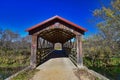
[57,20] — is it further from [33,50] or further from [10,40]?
[10,40]

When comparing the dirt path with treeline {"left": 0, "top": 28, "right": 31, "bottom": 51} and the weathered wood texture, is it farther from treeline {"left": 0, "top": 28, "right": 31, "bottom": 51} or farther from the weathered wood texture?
treeline {"left": 0, "top": 28, "right": 31, "bottom": 51}

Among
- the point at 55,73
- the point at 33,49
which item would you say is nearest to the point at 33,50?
the point at 33,49

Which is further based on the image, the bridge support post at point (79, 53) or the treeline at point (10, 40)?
the treeline at point (10, 40)

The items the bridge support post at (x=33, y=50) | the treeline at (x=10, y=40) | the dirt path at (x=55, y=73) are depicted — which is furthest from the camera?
the treeline at (x=10, y=40)

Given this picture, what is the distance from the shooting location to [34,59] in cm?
1161

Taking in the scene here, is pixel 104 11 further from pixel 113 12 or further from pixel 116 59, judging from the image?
pixel 116 59

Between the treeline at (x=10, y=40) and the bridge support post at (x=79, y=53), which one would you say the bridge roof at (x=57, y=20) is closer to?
the bridge support post at (x=79, y=53)

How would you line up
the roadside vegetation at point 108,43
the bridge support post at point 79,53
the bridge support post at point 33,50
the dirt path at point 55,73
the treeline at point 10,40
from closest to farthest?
the dirt path at point 55,73
the bridge support post at point 79,53
the bridge support post at point 33,50
the roadside vegetation at point 108,43
the treeline at point 10,40

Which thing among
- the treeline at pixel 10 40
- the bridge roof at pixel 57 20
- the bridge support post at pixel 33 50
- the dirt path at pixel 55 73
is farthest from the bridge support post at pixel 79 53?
the treeline at pixel 10 40

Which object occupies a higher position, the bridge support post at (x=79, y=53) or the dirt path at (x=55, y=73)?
the bridge support post at (x=79, y=53)

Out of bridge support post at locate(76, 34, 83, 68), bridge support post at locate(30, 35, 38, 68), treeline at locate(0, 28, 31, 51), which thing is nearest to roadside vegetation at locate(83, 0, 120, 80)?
bridge support post at locate(76, 34, 83, 68)

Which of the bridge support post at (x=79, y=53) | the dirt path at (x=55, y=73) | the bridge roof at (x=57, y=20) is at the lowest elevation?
the dirt path at (x=55, y=73)

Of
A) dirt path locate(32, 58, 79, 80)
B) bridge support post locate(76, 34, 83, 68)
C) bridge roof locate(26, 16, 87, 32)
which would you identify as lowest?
dirt path locate(32, 58, 79, 80)

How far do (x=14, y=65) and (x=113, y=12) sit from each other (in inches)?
480
